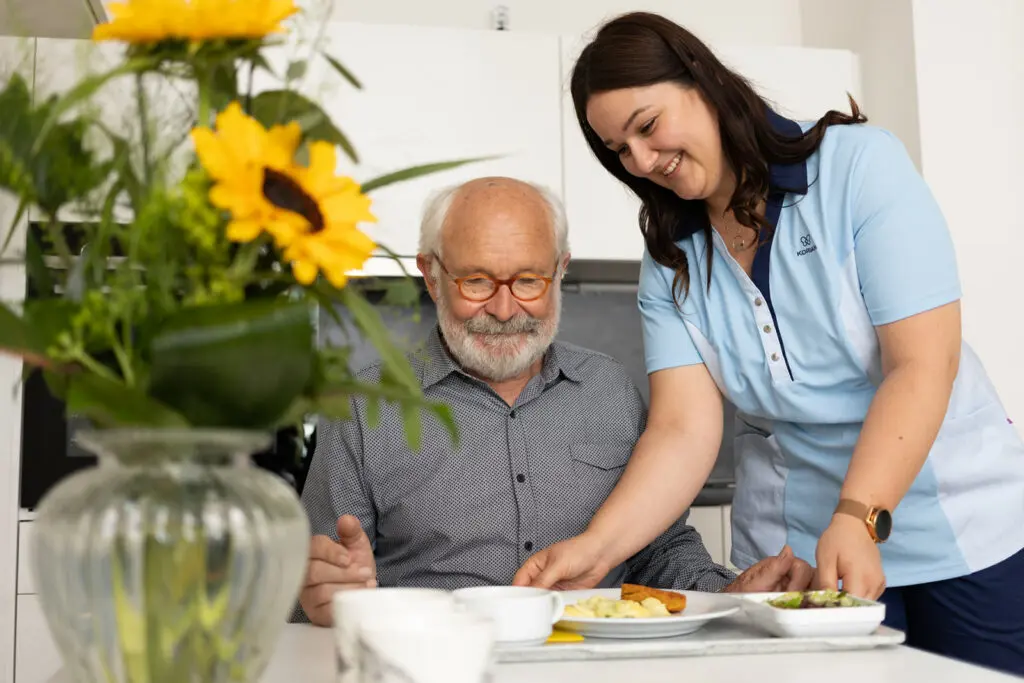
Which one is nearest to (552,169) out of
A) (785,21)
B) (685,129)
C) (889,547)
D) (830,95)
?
(830,95)

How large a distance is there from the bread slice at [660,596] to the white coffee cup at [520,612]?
180 millimetres

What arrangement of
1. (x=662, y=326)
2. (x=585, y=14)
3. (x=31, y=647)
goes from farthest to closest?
(x=585, y=14) → (x=31, y=647) → (x=662, y=326)

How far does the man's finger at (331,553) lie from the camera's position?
113cm

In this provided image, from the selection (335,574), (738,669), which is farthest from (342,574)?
(738,669)

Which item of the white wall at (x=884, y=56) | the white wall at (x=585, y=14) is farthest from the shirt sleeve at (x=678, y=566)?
the white wall at (x=585, y=14)

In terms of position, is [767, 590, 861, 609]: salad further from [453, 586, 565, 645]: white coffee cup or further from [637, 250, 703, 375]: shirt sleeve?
[637, 250, 703, 375]: shirt sleeve

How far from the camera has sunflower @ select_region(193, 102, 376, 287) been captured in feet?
1.71

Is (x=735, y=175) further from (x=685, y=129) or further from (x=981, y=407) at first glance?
(x=981, y=407)

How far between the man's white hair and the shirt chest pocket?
0.32 m

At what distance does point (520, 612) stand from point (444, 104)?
1913 mm

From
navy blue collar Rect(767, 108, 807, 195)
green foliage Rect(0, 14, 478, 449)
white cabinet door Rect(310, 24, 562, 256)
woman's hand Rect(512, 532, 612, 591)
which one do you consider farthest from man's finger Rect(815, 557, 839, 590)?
white cabinet door Rect(310, 24, 562, 256)

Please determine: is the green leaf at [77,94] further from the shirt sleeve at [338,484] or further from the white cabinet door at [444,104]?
the white cabinet door at [444,104]

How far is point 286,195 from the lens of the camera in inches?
21.3

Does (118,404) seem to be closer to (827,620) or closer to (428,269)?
(827,620)
